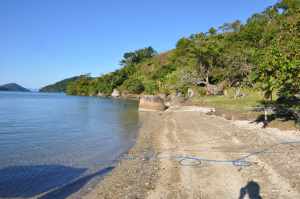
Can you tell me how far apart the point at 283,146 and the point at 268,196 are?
5845mm

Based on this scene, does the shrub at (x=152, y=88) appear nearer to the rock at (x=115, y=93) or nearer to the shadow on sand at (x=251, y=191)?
the rock at (x=115, y=93)

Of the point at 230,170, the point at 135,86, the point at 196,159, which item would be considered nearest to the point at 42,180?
the point at 196,159

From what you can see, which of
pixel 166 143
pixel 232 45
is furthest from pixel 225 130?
pixel 232 45

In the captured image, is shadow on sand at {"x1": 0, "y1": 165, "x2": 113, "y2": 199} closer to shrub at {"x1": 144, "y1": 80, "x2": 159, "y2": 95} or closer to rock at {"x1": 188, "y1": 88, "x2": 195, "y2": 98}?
rock at {"x1": 188, "y1": 88, "x2": 195, "y2": 98}

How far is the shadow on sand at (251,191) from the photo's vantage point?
21.0 ft

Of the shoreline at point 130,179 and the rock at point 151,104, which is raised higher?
the rock at point 151,104

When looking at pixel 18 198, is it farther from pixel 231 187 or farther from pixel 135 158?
pixel 231 187

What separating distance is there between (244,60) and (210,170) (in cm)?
3358

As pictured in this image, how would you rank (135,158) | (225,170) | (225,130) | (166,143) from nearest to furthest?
(225,170) → (135,158) → (166,143) → (225,130)

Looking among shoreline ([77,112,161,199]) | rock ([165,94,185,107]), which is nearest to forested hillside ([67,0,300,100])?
rock ([165,94,185,107])

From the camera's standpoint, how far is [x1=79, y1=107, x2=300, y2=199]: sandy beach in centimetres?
682

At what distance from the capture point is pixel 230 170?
838 cm

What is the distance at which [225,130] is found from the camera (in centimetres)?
1639

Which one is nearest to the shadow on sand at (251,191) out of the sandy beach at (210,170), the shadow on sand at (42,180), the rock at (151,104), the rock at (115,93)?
the sandy beach at (210,170)
